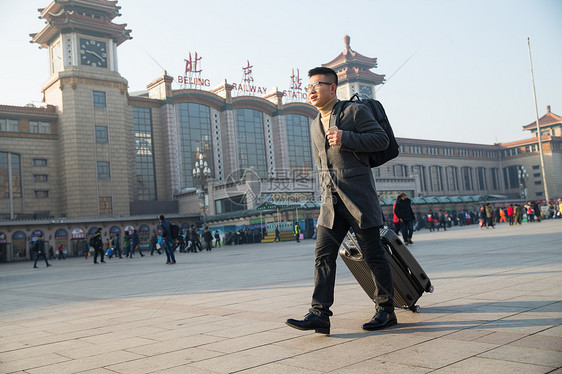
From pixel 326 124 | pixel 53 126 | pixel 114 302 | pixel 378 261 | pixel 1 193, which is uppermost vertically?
pixel 53 126

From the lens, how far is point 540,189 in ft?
278

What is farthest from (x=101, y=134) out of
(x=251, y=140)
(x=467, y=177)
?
(x=467, y=177)

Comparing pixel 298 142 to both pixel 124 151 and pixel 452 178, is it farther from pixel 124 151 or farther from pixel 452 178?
pixel 452 178

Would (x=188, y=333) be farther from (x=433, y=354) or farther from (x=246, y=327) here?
(x=433, y=354)

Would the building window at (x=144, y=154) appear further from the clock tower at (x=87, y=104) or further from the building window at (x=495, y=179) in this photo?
the building window at (x=495, y=179)

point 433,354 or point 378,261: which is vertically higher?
point 378,261

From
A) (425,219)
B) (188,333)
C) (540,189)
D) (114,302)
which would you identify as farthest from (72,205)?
(540,189)

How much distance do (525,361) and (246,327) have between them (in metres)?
2.12

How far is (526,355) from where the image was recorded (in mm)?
2441

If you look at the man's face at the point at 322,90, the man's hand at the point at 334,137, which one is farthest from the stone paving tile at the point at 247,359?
the man's face at the point at 322,90

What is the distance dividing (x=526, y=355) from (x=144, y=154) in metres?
57.7

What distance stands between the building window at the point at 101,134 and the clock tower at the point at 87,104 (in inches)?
4.0

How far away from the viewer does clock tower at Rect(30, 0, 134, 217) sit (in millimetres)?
49688

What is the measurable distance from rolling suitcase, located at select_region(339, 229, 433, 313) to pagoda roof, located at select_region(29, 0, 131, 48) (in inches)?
1990
